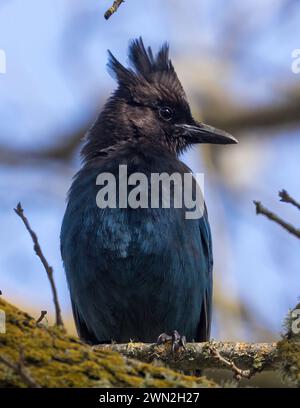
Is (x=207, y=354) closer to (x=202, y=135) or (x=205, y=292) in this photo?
(x=205, y=292)

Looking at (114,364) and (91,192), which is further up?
(91,192)

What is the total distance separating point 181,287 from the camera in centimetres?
688

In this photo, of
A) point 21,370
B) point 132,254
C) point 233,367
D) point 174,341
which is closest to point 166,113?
point 132,254

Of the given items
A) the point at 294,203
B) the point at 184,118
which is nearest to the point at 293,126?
the point at 184,118

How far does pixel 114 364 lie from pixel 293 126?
879cm

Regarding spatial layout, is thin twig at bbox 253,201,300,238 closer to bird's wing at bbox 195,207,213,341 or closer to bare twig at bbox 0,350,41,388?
bare twig at bbox 0,350,41,388

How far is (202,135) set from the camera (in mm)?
8320

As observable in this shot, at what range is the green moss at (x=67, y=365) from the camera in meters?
3.82

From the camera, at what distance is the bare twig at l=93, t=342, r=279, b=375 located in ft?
17.5

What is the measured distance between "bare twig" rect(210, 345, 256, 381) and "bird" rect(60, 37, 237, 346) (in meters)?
0.82

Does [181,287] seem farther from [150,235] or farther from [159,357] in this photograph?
[159,357]
